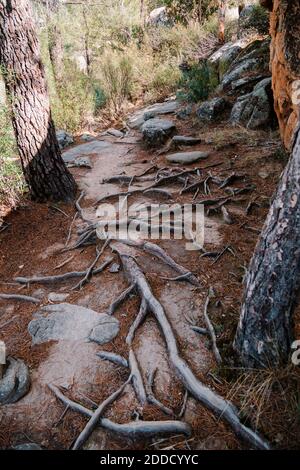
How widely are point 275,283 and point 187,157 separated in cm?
485

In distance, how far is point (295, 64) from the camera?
4527 mm

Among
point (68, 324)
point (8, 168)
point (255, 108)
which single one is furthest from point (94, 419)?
point (255, 108)

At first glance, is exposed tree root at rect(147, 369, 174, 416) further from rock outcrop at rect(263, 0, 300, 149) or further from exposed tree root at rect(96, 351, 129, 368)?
rock outcrop at rect(263, 0, 300, 149)

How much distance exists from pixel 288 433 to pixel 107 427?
1193 millimetres

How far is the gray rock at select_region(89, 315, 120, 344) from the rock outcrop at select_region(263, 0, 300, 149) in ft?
10.8

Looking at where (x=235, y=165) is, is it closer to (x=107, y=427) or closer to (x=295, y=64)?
(x=295, y=64)

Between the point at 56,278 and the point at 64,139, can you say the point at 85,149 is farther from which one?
the point at 56,278

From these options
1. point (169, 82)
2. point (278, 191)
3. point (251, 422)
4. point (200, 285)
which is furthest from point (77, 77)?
point (251, 422)

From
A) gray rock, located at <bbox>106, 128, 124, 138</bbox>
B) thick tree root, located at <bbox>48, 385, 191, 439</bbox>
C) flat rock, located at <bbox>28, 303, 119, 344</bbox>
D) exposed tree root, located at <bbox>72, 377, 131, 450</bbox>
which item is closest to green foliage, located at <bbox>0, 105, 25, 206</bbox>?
flat rock, located at <bbox>28, 303, 119, 344</bbox>

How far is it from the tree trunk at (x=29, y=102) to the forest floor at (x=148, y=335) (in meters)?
0.47

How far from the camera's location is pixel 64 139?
29.4 feet

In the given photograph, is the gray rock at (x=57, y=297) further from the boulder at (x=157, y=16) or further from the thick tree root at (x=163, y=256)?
the boulder at (x=157, y=16)

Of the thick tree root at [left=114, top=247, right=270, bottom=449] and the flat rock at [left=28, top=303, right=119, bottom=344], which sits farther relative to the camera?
the flat rock at [left=28, top=303, right=119, bottom=344]

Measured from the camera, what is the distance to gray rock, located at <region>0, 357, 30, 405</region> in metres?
2.49
